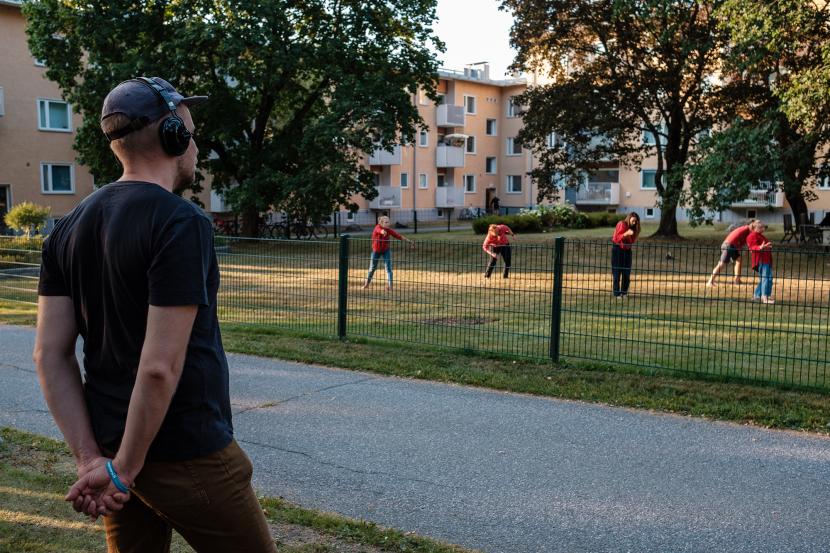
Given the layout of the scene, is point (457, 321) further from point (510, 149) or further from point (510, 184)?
point (510, 149)

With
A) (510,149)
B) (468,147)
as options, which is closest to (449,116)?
(468,147)

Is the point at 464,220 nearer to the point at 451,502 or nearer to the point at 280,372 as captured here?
the point at 280,372

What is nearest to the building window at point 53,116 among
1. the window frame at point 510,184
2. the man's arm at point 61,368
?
the window frame at point 510,184

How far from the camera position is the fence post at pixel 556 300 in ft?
30.6

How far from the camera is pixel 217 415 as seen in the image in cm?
249

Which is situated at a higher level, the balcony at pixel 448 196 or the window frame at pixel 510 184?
the window frame at pixel 510 184

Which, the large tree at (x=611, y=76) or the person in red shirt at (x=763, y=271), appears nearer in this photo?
the person in red shirt at (x=763, y=271)

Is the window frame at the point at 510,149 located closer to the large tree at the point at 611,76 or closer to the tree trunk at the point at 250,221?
the large tree at the point at 611,76

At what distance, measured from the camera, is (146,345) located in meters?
2.30

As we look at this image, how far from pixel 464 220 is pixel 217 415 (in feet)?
195

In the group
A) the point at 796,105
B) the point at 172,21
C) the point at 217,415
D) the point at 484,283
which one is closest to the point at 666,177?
the point at 796,105

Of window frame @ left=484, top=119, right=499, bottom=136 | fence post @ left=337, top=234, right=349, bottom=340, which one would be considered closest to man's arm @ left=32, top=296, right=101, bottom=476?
fence post @ left=337, top=234, right=349, bottom=340

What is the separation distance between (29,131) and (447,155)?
29323 millimetres

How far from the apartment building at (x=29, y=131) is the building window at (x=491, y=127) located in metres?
33.7
